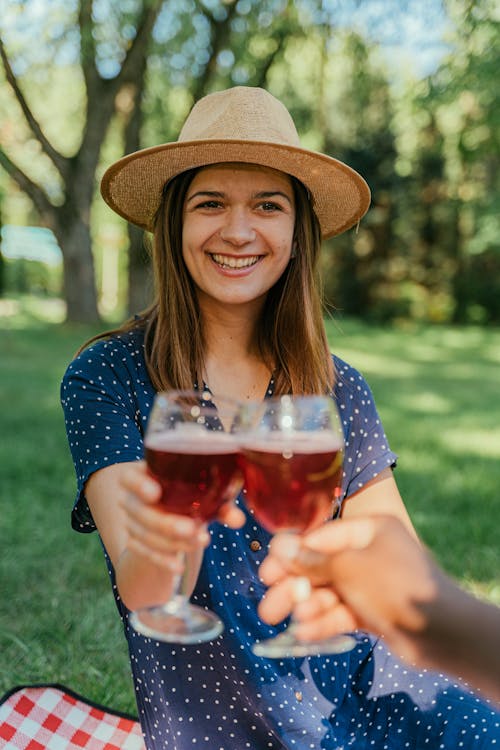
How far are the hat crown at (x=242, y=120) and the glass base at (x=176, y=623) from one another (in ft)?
4.51

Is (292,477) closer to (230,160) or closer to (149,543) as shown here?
(149,543)

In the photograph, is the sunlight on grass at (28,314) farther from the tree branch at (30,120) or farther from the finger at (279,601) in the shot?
the finger at (279,601)

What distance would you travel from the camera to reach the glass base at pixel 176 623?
1.46m

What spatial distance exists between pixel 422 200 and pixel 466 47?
47.7 ft

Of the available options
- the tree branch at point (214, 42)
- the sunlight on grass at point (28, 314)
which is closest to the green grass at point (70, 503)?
the sunlight on grass at point (28, 314)

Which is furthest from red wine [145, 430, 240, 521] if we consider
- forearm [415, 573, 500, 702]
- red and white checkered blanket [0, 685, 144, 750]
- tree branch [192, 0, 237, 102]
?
tree branch [192, 0, 237, 102]

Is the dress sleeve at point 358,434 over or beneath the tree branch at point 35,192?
beneath

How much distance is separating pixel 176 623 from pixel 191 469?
0.32m

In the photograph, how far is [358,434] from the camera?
264cm

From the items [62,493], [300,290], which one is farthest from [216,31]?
[300,290]

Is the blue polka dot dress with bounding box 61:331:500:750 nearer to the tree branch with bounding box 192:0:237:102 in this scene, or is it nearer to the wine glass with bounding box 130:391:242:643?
the wine glass with bounding box 130:391:242:643

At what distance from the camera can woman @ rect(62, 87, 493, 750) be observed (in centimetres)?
234

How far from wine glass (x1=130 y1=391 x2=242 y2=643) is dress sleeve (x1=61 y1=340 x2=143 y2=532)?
1.91 ft

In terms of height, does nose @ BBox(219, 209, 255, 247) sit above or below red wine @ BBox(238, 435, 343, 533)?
above
